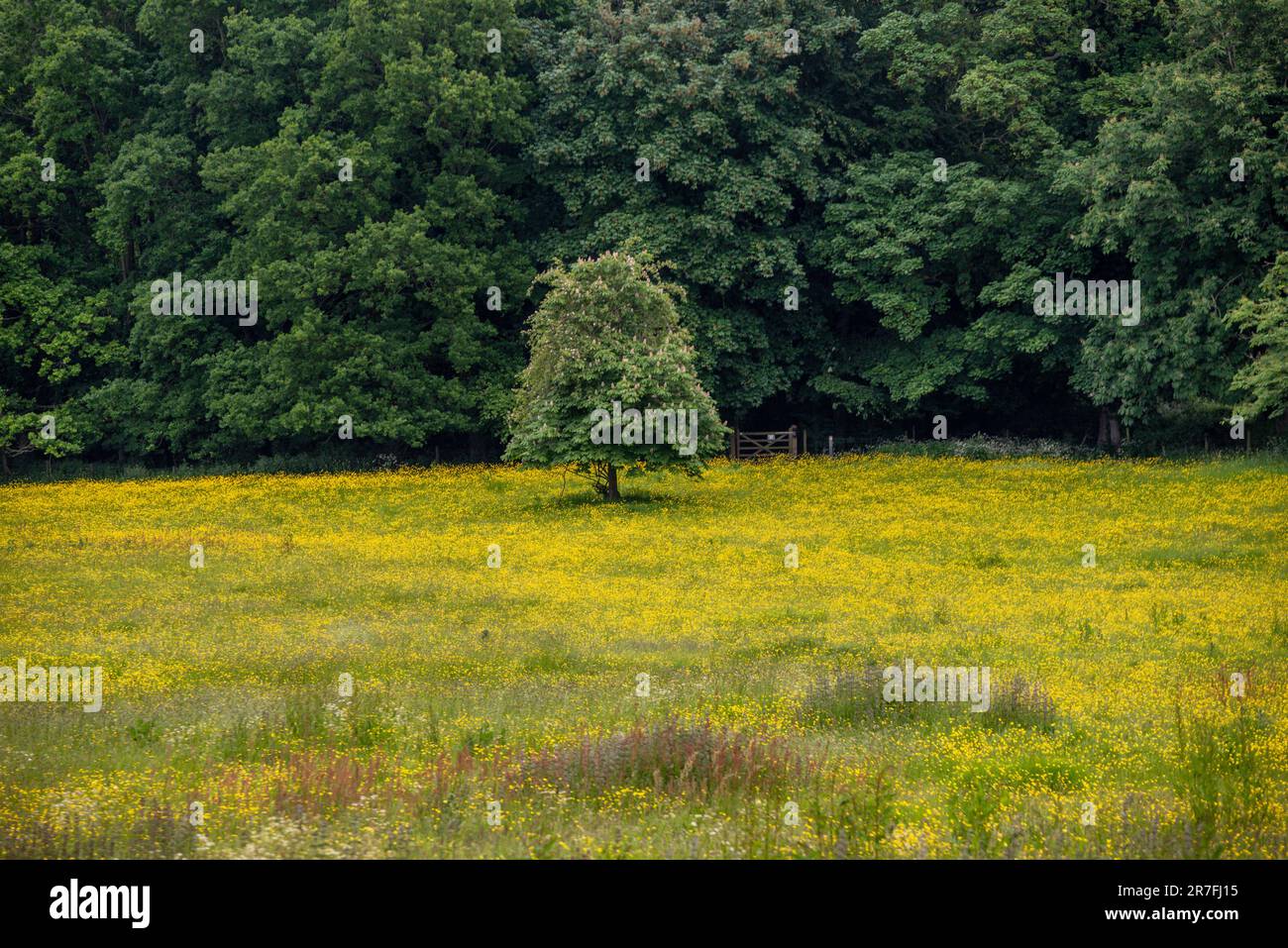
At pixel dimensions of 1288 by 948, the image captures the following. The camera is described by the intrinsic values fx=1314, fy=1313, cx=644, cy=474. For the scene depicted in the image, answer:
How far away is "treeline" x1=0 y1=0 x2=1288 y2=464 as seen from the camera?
5009cm

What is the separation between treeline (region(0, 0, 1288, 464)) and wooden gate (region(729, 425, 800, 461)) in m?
1.83

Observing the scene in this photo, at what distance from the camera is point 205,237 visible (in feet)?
182

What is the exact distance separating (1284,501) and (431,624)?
23.4 m

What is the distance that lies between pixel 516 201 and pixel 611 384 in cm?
1978

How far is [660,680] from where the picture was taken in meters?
17.2

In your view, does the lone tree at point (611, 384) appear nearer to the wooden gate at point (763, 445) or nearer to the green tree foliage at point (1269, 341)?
the wooden gate at point (763, 445)

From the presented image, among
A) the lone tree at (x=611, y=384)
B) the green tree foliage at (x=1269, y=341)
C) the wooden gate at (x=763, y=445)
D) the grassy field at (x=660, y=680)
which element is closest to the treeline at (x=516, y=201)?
the wooden gate at (x=763, y=445)

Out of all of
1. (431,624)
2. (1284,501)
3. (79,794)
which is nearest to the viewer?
(79,794)

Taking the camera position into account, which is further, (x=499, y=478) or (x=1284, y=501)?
(x=499, y=478)

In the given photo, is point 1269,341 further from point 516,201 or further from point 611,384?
point 516,201

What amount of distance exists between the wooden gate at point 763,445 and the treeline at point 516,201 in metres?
1.83

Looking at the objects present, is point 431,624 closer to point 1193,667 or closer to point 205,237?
point 1193,667

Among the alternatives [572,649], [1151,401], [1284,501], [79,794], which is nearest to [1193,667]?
[572,649]

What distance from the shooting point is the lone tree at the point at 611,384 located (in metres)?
37.2
